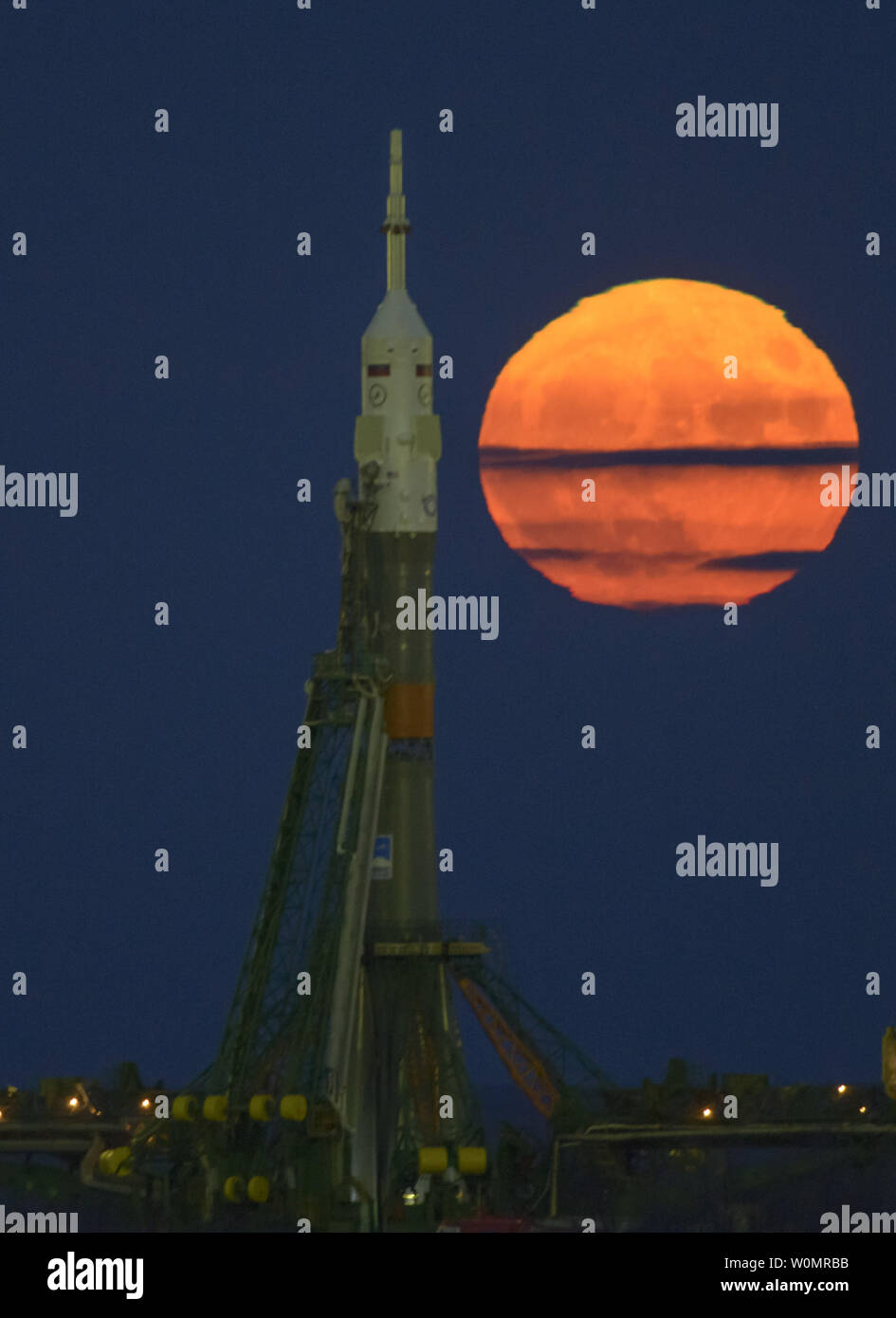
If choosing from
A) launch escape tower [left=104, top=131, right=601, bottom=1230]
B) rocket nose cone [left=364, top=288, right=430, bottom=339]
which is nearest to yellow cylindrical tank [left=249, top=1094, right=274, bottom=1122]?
launch escape tower [left=104, top=131, right=601, bottom=1230]

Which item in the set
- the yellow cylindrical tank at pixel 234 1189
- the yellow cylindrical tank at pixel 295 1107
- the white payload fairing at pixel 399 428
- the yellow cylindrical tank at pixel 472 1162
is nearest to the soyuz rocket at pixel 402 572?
the white payload fairing at pixel 399 428

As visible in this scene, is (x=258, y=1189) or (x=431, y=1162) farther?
(x=431, y=1162)

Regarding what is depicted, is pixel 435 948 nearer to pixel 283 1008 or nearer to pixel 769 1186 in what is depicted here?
pixel 283 1008

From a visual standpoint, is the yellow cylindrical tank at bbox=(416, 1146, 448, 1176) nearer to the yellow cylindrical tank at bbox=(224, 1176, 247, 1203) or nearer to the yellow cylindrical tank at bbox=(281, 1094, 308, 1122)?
the yellow cylindrical tank at bbox=(281, 1094, 308, 1122)

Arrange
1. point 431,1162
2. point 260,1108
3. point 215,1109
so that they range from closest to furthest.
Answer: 1. point 260,1108
2. point 215,1109
3. point 431,1162

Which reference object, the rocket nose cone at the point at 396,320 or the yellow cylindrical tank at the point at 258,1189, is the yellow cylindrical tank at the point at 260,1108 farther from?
the rocket nose cone at the point at 396,320

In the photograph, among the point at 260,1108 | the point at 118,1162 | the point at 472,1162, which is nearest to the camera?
the point at 260,1108

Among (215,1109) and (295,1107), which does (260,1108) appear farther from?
(295,1107)

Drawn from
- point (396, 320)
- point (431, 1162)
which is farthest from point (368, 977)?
point (396, 320)
